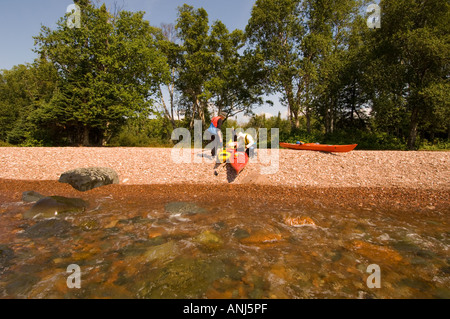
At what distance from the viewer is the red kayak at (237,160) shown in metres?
9.19

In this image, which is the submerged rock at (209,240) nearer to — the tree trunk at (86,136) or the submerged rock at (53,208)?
the submerged rock at (53,208)

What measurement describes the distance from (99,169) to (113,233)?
499 centimetres

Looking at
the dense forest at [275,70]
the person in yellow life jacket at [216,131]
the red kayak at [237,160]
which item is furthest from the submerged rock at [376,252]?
the dense forest at [275,70]

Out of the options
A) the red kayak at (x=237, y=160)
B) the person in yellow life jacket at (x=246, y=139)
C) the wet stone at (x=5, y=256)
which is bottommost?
the wet stone at (x=5, y=256)

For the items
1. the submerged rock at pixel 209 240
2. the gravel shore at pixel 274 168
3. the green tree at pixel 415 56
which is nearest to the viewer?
the submerged rock at pixel 209 240

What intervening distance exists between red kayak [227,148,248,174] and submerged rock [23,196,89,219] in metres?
5.45

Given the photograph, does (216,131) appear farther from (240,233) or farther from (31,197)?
(31,197)

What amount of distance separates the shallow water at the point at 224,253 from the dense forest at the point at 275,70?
1319 cm

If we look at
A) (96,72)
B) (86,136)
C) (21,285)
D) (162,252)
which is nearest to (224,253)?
(162,252)

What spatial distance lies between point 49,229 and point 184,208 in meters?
3.35

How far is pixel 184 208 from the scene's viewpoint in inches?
269

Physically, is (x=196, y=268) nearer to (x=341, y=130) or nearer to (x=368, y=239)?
(x=368, y=239)

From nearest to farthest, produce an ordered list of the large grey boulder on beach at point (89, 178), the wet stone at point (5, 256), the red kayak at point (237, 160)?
the wet stone at point (5, 256) < the large grey boulder on beach at point (89, 178) < the red kayak at point (237, 160)
